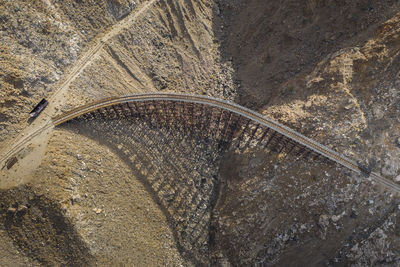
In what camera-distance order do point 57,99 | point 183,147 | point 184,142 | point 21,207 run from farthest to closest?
point 184,142, point 183,147, point 57,99, point 21,207

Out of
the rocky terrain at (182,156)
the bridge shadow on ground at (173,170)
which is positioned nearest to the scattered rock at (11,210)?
the rocky terrain at (182,156)

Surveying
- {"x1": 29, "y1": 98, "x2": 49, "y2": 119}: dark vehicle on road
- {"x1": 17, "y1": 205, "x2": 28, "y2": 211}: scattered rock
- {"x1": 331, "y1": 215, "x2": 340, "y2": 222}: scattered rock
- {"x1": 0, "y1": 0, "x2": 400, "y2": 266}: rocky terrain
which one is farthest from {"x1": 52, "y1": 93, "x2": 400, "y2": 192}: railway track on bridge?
{"x1": 17, "y1": 205, "x2": 28, "y2": 211}: scattered rock

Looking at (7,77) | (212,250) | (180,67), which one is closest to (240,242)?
(212,250)

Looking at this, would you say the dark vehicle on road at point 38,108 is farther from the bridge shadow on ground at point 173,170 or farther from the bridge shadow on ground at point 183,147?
the bridge shadow on ground at point 173,170

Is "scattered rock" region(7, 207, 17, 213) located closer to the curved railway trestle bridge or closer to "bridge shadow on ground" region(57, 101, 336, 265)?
the curved railway trestle bridge

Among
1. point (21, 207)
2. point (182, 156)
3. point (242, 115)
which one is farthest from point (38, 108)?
point (242, 115)

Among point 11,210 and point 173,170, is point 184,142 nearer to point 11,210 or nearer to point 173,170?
point 173,170
